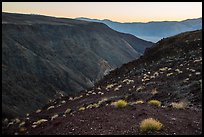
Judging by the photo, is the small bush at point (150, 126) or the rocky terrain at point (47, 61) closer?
the small bush at point (150, 126)

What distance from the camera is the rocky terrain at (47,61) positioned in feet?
267

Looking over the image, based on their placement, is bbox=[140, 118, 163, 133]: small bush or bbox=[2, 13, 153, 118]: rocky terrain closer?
bbox=[140, 118, 163, 133]: small bush

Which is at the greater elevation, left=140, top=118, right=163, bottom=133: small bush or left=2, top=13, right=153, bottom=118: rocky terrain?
left=140, top=118, right=163, bottom=133: small bush

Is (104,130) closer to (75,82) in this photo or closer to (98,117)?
(98,117)

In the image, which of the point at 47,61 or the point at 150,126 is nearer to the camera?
the point at 150,126

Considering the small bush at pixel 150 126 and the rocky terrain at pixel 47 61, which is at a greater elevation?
the small bush at pixel 150 126

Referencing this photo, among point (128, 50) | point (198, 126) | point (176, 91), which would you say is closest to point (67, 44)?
point (128, 50)

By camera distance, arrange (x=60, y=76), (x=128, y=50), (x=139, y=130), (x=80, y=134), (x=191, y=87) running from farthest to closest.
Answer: (x=128, y=50) < (x=60, y=76) < (x=191, y=87) < (x=80, y=134) < (x=139, y=130)

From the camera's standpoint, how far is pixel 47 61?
112438 millimetres

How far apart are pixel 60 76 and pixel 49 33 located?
47093 millimetres

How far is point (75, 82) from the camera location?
10700 centimetres

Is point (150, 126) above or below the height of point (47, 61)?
above

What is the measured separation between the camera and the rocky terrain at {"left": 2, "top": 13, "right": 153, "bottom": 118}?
3199 inches

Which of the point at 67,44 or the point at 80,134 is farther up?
the point at 80,134
